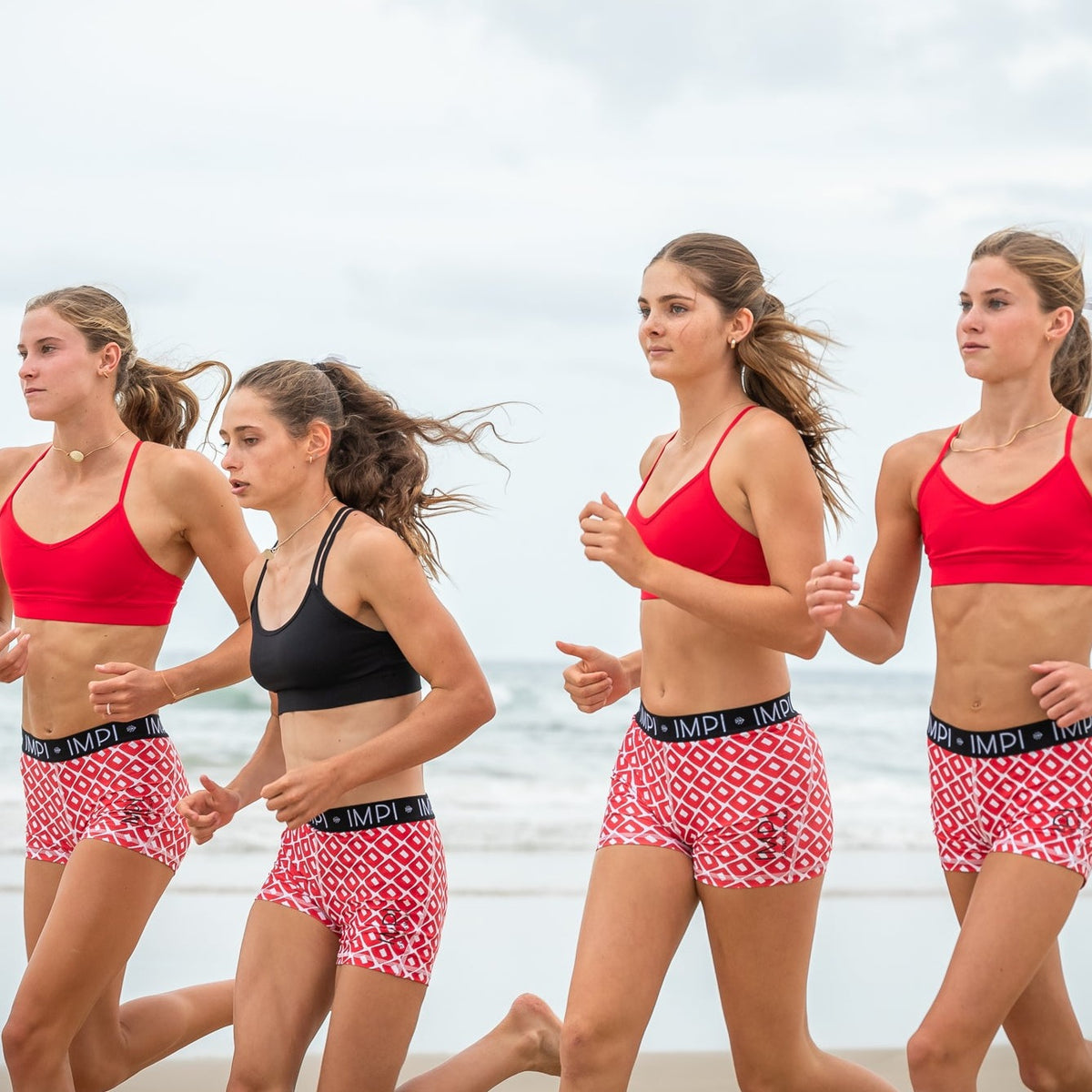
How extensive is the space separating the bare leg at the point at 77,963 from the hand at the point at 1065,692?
7.77 ft

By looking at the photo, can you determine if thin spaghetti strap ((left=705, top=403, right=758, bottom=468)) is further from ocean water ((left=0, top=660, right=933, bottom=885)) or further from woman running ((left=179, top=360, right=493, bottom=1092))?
ocean water ((left=0, top=660, right=933, bottom=885))

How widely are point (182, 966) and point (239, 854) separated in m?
3.98

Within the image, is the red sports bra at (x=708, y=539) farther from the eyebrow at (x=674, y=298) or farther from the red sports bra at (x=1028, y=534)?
the red sports bra at (x=1028, y=534)

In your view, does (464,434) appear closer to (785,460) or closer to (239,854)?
(785,460)

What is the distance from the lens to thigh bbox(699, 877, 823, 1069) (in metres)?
3.67

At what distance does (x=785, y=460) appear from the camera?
3.72 m

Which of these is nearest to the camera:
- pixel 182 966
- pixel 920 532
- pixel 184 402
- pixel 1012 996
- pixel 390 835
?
pixel 1012 996

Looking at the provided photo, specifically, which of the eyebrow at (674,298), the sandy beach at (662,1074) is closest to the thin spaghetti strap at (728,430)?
the eyebrow at (674,298)

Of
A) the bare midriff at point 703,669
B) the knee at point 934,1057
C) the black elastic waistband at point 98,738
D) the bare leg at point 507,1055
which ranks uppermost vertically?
the bare midriff at point 703,669

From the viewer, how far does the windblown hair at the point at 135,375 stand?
15.3ft

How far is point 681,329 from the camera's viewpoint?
12.8 feet

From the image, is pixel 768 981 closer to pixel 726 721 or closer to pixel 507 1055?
pixel 726 721

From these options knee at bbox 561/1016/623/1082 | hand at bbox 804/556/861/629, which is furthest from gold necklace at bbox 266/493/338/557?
knee at bbox 561/1016/623/1082

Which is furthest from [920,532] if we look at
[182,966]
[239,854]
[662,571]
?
[239,854]
